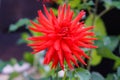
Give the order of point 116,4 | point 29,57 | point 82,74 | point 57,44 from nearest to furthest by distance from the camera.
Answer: point 57,44 < point 82,74 < point 116,4 < point 29,57

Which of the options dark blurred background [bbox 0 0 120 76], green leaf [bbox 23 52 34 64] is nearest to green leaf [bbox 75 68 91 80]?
green leaf [bbox 23 52 34 64]

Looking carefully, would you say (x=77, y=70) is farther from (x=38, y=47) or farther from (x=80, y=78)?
(x=38, y=47)

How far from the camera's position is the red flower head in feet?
2.83

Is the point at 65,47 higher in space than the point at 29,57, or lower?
lower

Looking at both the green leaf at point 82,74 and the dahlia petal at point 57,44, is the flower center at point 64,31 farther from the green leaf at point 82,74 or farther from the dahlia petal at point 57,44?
the green leaf at point 82,74

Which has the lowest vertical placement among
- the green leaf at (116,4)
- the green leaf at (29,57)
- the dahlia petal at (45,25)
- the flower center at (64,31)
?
the flower center at (64,31)

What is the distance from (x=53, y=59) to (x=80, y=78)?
15cm

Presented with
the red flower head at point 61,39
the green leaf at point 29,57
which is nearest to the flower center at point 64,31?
the red flower head at point 61,39

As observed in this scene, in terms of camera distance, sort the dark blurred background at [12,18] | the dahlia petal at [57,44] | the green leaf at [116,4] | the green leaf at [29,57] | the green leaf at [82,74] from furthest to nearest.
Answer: the dark blurred background at [12,18] → the green leaf at [29,57] → the green leaf at [116,4] → the green leaf at [82,74] → the dahlia petal at [57,44]

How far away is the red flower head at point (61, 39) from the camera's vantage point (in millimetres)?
862

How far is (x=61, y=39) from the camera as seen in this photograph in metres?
0.89

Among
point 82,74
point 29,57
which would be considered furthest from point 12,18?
point 82,74

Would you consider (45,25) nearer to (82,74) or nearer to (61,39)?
(61,39)

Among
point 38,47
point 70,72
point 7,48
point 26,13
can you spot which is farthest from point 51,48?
point 7,48
